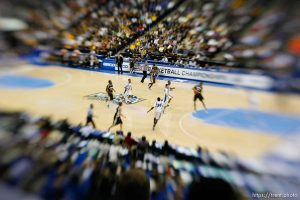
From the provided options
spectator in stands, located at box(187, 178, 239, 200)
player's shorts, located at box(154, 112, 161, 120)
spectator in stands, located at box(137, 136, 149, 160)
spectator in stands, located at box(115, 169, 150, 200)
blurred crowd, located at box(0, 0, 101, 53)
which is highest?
blurred crowd, located at box(0, 0, 101, 53)

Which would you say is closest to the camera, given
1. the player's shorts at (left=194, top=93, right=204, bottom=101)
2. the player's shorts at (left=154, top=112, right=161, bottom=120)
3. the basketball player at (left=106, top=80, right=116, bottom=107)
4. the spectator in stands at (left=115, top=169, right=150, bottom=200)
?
the spectator in stands at (left=115, top=169, right=150, bottom=200)

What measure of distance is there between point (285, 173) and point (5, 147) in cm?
96

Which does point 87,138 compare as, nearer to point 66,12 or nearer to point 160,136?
point 66,12

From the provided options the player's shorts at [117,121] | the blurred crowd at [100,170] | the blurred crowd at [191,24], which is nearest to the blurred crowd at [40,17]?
the blurred crowd at [191,24]

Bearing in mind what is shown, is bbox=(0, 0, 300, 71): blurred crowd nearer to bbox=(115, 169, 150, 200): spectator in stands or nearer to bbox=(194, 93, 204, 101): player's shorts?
A: bbox=(115, 169, 150, 200): spectator in stands

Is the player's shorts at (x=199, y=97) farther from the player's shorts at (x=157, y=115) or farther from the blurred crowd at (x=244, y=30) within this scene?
the blurred crowd at (x=244, y=30)

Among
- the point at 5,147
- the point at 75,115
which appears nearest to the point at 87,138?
the point at 75,115

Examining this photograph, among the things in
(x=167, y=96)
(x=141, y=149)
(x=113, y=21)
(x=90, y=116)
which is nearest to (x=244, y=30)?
(x=113, y=21)

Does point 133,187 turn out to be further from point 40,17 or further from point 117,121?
point 117,121

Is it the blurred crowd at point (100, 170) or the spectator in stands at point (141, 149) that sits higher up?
the blurred crowd at point (100, 170)

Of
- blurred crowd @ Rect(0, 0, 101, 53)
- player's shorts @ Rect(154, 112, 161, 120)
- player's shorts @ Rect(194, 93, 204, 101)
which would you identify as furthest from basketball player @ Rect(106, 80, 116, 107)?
blurred crowd @ Rect(0, 0, 101, 53)

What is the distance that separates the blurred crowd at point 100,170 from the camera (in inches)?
35.8

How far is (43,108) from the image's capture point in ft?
3.97

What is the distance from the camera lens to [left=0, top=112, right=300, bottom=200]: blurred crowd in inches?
35.8
